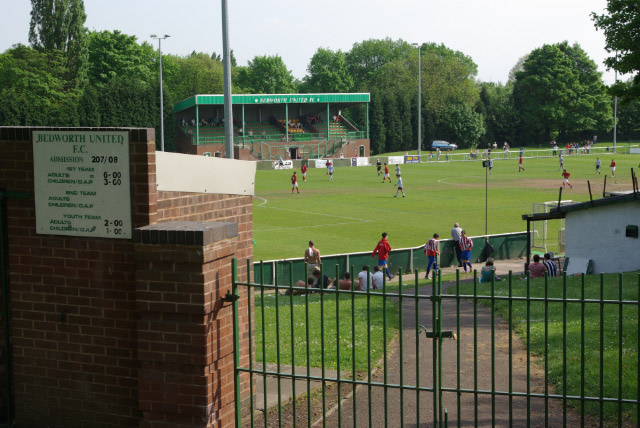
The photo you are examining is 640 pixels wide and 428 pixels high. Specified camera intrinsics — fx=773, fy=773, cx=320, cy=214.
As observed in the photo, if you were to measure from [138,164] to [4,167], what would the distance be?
151 centimetres

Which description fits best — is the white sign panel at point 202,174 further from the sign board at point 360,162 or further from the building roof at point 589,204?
the sign board at point 360,162

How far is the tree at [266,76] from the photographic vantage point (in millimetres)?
125875

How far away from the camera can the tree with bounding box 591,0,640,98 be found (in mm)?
22391

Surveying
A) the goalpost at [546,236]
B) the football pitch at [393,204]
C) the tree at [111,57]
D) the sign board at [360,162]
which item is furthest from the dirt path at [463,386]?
the tree at [111,57]

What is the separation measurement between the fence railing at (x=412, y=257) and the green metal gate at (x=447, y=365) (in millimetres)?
5854

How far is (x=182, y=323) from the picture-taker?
628 centimetres

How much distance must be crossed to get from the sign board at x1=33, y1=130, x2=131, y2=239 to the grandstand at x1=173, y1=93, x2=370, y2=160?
6743 cm

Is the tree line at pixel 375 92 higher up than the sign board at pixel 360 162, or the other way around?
the tree line at pixel 375 92

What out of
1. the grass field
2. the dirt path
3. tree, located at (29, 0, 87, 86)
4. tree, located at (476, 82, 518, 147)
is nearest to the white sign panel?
the dirt path

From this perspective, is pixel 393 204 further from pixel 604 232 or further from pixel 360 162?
pixel 360 162

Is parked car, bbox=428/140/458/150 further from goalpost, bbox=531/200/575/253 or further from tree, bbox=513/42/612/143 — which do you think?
goalpost, bbox=531/200/575/253

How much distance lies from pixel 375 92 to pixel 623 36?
239ft

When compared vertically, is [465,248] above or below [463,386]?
below

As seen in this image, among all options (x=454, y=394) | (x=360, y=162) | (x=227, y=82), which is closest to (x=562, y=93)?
(x=360, y=162)
